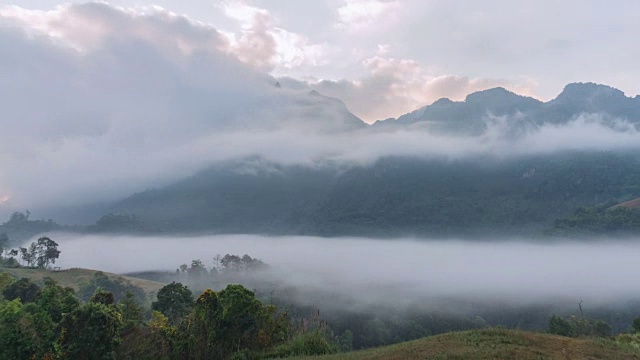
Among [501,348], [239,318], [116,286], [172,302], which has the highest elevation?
[501,348]

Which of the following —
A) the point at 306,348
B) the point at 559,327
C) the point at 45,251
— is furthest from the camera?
the point at 45,251

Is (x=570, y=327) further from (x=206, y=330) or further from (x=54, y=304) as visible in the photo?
(x=54, y=304)

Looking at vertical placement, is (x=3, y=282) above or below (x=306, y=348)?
above

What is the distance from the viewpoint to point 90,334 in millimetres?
35438

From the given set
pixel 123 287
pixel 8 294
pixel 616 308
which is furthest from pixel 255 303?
pixel 616 308

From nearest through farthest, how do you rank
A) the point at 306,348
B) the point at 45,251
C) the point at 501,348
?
the point at 501,348 < the point at 306,348 < the point at 45,251

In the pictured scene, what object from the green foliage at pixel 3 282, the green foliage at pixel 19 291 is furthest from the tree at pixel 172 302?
the green foliage at pixel 3 282

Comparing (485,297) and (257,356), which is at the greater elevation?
(257,356)

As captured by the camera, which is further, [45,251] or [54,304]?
[45,251]

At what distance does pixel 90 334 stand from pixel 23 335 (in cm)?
734

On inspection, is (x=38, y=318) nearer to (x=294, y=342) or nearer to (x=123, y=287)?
(x=294, y=342)

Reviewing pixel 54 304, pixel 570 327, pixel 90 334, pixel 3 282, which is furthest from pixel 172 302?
pixel 570 327

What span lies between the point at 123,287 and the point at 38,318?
122m

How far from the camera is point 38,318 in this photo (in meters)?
39.4
